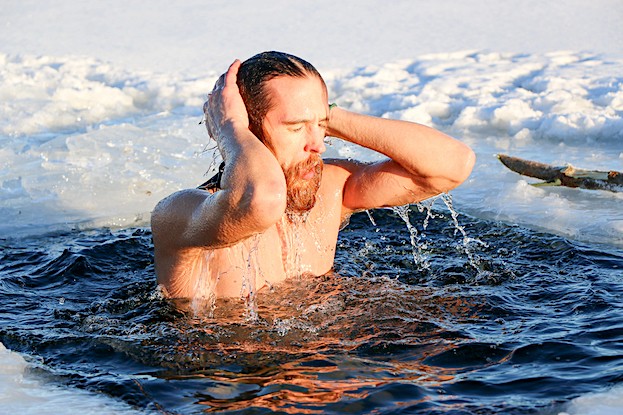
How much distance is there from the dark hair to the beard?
0.18m

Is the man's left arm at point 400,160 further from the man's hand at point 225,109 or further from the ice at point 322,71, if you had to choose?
the ice at point 322,71

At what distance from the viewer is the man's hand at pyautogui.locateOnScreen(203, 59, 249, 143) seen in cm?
308

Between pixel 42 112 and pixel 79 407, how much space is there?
223 inches

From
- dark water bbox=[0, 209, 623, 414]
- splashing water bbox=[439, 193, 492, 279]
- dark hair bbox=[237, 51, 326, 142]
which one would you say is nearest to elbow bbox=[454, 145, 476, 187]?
splashing water bbox=[439, 193, 492, 279]

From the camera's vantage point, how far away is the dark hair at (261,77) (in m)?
3.20

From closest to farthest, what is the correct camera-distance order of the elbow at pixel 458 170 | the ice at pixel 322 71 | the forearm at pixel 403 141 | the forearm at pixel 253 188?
the forearm at pixel 253 188, the forearm at pixel 403 141, the elbow at pixel 458 170, the ice at pixel 322 71

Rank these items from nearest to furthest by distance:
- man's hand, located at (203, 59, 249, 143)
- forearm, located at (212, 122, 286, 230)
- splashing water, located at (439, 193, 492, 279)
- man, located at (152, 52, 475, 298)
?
1. forearm, located at (212, 122, 286, 230)
2. man, located at (152, 52, 475, 298)
3. man's hand, located at (203, 59, 249, 143)
4. splashing water, located at (439, 193, 492, 279)

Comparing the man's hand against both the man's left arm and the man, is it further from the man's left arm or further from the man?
the man's left arm

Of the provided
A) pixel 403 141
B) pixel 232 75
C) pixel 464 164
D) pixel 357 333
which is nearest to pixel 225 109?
pixel 232 75

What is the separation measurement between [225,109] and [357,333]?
991mm

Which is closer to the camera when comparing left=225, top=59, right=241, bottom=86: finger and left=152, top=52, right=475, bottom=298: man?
left=152, top=52, right=475, bottom=298: man

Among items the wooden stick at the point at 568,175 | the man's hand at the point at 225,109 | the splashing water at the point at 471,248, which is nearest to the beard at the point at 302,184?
the man's hand at the point at 225,109

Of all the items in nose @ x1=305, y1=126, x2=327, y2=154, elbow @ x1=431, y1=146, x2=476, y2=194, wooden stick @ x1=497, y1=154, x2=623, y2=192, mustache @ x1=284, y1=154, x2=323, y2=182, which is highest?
nose @ x1=305, y1=126, x2=327, y2=154

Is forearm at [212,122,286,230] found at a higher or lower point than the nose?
lower
